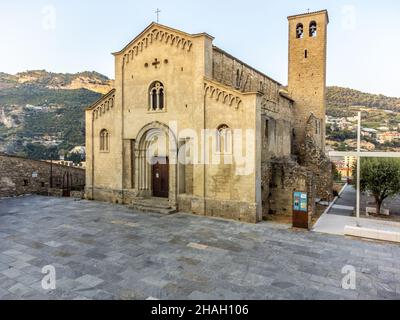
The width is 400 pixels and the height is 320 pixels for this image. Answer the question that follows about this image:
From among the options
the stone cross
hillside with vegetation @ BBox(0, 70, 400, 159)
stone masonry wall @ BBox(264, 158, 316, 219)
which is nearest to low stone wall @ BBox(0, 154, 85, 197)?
the stone cross

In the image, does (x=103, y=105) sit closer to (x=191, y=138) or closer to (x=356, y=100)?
(x=191, y=138)

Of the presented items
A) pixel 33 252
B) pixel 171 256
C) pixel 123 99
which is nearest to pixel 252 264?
pixel 171 256

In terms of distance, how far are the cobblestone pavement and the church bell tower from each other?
49.2 ft

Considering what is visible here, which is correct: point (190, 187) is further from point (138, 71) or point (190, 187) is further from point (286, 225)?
point (138, 71)

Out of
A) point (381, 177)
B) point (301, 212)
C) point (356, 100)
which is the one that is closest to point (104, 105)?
point (301, 212)

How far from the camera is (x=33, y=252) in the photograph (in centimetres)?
943

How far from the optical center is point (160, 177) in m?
17.5

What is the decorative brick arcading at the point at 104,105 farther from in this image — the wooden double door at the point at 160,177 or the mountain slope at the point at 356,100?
the mountain slope at the point at 356,100

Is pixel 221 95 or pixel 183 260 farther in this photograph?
pixel 221 95

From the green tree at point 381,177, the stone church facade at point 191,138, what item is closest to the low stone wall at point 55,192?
the stone church facade at point 191,138

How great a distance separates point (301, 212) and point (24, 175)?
66.1 ft

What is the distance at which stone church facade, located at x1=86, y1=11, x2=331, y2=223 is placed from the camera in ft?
45.8

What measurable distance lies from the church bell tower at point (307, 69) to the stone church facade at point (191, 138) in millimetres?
4144

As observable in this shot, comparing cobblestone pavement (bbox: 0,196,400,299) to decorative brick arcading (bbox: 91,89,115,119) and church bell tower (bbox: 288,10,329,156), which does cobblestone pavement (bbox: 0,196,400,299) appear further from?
church bell tower (bbox: 288,10,329,156)
